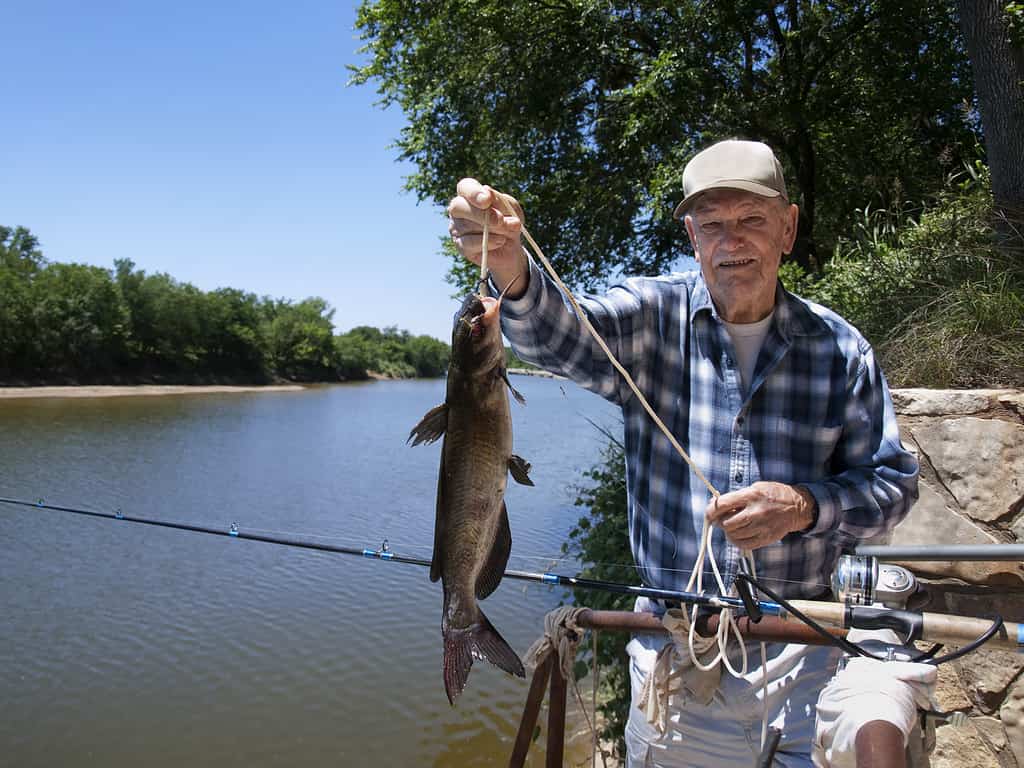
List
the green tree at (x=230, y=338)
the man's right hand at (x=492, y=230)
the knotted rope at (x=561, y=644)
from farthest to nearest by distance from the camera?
the green tree at (x=230, y=338) < the knotted rope at (x=561, y=644) < the man's right hand at (x=492, y=230)

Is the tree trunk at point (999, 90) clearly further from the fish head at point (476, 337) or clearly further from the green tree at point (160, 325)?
the green tree at point (160, 325)

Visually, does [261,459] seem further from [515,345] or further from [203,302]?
[203,302]

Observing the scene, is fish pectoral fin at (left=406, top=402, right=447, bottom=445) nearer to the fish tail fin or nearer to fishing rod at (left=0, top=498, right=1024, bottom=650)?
the fish tail fin

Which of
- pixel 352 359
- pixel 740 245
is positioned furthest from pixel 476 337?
pixel 352 359

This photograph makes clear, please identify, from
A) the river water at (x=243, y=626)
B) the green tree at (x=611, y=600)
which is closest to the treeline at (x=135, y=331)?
the river water at (x=243, y=626)

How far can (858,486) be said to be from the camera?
2.48 metres

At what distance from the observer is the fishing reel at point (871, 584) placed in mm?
2287

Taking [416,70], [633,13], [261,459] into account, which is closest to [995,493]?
[633,13]

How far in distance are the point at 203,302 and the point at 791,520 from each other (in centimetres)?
7416

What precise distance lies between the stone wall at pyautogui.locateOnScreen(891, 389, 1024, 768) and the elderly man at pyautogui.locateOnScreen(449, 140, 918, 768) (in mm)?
1641

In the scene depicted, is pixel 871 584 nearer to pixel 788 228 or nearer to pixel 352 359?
pixel 788 228

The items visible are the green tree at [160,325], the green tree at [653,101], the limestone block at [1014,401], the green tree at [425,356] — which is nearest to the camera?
the limestone block at [1014,401]

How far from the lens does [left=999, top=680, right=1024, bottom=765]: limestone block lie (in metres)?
3.87

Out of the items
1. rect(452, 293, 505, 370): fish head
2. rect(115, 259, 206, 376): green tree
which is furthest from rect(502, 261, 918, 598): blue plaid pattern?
rect(115, 259, 206, 376): green tree
